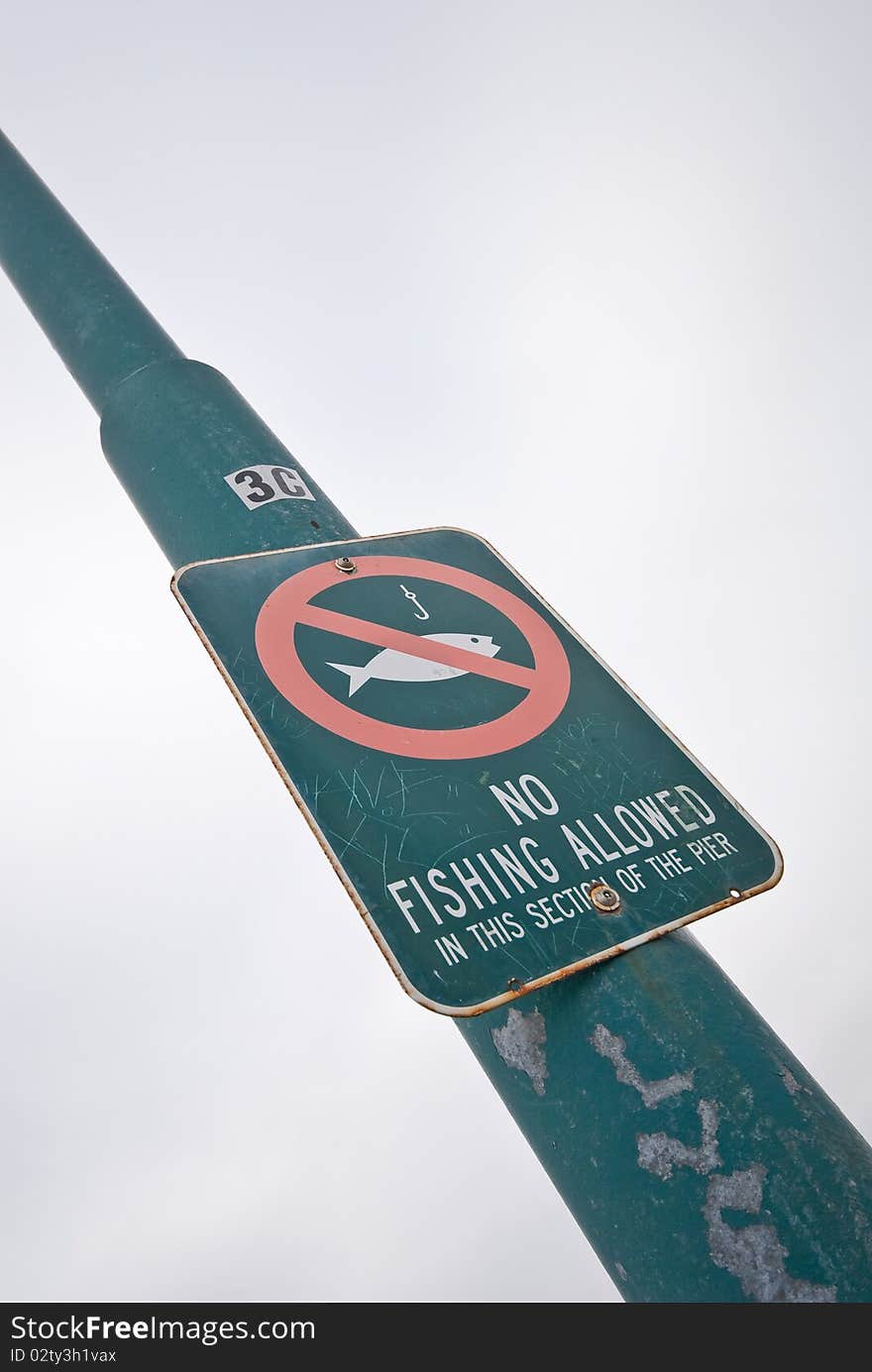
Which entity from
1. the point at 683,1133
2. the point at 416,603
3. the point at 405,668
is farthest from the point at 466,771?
the point at 683,1133

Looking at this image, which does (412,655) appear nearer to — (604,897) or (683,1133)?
(604,897)

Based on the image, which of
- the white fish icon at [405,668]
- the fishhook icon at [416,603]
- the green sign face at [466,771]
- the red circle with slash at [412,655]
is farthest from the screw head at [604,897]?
the fishhook icon at [416,603]

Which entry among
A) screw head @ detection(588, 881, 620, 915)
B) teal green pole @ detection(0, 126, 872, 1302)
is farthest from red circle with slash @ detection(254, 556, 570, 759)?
teal green pole @ detection(0, 126, 872, 1302)

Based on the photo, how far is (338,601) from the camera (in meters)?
1.90

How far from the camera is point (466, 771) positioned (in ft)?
5.25

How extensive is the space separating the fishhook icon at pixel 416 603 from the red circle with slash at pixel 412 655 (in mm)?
49

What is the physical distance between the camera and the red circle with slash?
1.63 metres

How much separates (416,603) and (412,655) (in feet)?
0.57

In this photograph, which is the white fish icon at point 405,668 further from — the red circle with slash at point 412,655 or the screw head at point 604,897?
the screw head at point 604,897

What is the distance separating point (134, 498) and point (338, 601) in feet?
3.75

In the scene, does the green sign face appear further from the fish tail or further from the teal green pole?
the teal green pole

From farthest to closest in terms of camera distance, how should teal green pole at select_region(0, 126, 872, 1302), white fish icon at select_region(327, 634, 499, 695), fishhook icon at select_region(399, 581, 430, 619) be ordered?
1. fishhook icon at select_region(399, 581, 430, 619)
2. white fish icon at select_region(327, 634, 499, 695)
3. teal green pole at select_region(0, 126, 872, 1302)

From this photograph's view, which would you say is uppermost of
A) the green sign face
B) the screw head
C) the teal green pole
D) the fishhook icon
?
the fishhook icon

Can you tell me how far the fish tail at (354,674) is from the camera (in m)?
1.71
